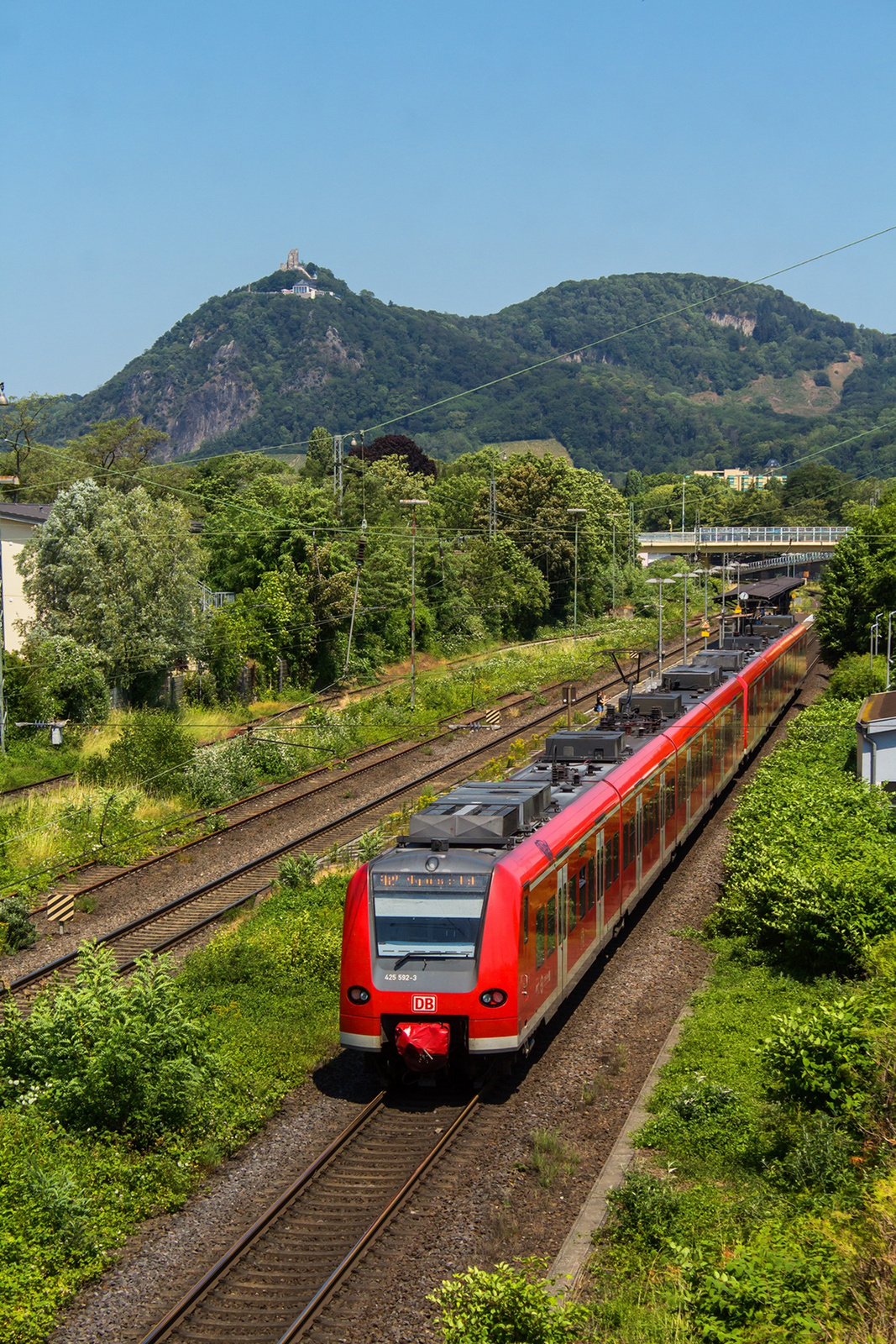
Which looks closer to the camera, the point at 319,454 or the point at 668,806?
the point at 668,806

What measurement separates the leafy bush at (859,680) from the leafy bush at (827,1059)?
3128 centimetres

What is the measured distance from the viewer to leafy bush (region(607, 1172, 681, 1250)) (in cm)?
1007

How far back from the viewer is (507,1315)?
820 cm

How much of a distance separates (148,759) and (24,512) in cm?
1932

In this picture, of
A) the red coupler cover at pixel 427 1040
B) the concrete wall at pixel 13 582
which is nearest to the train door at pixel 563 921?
the red coupler cover at pixel 427 1040

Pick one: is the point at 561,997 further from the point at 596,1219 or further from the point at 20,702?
the point at 20,702

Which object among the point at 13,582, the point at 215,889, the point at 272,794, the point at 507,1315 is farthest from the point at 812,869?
the point at 13,582

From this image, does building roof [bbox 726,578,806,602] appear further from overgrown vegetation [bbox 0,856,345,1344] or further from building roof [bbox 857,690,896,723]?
overgrown vegetation [bbox 0,856,345,1344]

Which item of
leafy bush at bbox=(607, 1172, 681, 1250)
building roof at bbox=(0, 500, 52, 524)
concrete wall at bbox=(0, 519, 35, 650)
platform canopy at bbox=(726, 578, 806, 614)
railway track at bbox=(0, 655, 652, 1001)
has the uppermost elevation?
building roof at bbox=(0, 500, 52, 524)

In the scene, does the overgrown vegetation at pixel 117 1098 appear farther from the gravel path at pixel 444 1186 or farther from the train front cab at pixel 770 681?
the train front cab at pixel 770 681

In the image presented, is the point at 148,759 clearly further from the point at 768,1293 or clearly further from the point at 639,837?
the point at 768,1293


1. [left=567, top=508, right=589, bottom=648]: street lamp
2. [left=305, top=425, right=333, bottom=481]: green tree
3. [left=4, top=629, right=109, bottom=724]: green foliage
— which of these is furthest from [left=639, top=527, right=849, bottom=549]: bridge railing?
[left=4, top=629, right=109, bottom=724]: green foliage

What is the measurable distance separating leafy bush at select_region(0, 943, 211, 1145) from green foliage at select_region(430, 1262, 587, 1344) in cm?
517

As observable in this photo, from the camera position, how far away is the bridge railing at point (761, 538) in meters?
87.8
